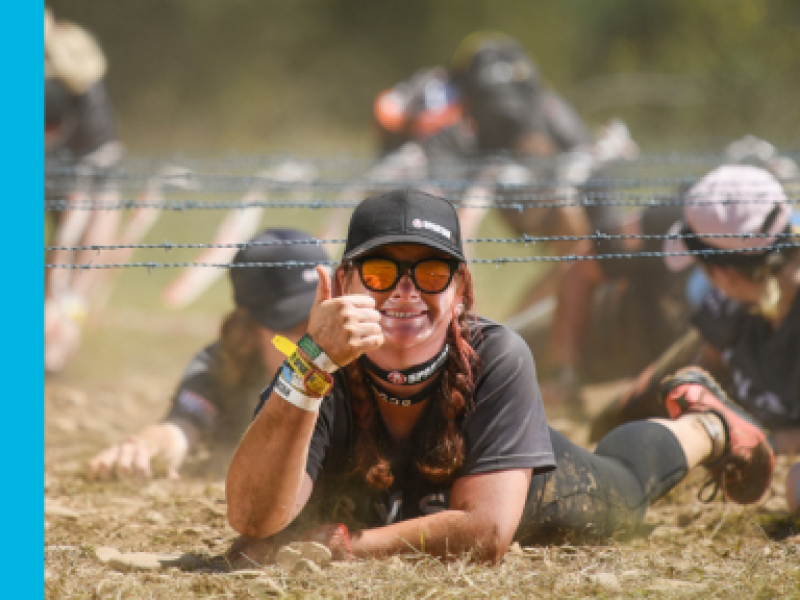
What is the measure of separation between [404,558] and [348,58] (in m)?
19.4

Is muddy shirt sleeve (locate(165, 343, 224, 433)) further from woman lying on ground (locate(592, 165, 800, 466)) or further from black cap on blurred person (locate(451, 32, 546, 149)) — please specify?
black cap on blurred person (locate(451, 32, 546, 149))

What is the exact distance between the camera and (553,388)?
5.54 meters

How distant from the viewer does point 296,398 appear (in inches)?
87.9

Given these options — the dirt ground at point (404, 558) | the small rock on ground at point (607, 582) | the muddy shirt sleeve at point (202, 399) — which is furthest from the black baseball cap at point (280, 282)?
the small rock on ground at point (607, 582)

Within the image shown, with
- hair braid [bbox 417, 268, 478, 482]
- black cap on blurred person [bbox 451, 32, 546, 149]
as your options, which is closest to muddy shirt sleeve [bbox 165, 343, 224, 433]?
hair braid [bbox 417, 268, 478, 482]

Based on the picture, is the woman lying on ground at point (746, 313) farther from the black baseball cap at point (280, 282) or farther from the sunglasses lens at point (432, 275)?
the sunglasses lens at point (432, 275)

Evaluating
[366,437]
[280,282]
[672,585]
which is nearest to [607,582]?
[672,585]

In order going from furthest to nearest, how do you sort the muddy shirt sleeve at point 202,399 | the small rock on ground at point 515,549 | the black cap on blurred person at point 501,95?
the black cap on blurred person at point 501,95 < the muddy shirt sleeve at point 202,399 < the small rock on ground at point 515,549

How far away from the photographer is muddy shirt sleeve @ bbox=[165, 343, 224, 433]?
3.99m

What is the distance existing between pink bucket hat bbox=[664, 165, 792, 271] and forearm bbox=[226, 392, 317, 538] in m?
2.01

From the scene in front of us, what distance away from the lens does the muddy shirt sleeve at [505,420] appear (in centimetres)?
253

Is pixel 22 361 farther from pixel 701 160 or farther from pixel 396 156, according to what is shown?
pixel 396 156

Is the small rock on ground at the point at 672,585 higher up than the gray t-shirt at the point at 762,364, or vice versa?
the gray t-shirt at the point at 762,364

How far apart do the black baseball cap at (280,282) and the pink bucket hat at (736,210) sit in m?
1.44
